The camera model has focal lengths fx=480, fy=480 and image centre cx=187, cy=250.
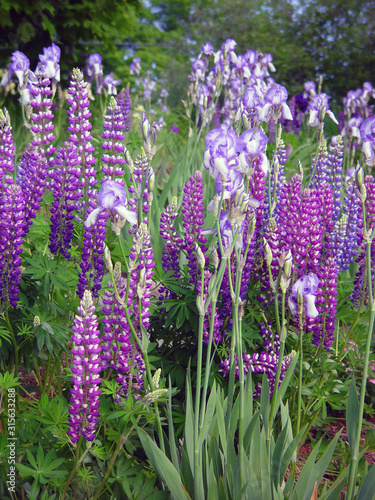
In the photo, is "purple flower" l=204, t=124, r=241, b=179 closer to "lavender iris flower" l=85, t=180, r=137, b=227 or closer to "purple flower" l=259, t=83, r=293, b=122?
"lavender iris flower" l=85, t=180, r=137, b=227

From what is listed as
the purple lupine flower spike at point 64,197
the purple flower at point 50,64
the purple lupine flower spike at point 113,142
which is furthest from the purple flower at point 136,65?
the purple lupine flower spike at point 64,197

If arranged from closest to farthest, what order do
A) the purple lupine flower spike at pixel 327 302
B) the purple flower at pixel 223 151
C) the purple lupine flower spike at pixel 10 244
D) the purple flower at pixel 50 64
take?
the purple flower at pixel 223 151, the purple lupine flower spike at pixel 10 244, the purple lupine flower spike at pixel 327 302, the purple flower at pixel 50 64

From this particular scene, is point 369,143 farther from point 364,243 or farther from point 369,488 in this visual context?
point 369,488

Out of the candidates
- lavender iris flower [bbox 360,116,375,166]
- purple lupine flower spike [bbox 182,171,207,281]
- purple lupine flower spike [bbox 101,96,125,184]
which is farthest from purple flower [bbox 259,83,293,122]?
purple lupine flower spike [bbox 101,96,125,184]

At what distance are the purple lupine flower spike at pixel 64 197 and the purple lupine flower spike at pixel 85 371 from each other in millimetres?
693

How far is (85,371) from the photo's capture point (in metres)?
1.51

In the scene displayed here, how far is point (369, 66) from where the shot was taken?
504 inches

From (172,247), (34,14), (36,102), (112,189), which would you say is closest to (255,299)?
(172,247)

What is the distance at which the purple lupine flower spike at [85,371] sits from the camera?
148 cm

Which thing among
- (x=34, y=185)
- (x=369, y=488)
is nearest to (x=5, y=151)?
(x=34, y=185)

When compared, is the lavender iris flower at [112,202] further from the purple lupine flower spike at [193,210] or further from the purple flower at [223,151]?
the purple lupine flower spike at [193,210]

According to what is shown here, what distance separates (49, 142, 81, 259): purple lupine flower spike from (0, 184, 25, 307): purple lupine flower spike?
0.21 meters

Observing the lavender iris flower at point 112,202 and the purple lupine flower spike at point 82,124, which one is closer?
the lavender iris flower at point 112,202

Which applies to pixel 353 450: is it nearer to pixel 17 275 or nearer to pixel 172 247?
pixel 172 247
